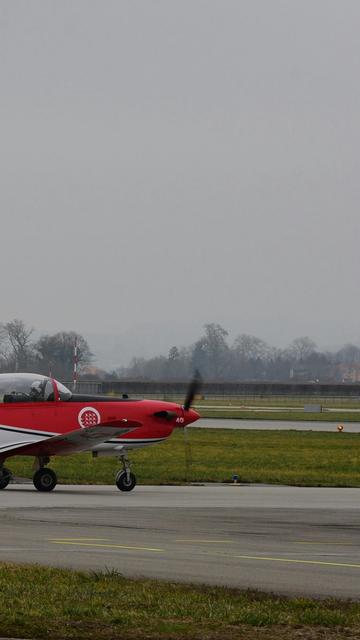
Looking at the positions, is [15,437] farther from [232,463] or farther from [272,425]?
[272,425]

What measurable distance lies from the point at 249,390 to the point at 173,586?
141 m

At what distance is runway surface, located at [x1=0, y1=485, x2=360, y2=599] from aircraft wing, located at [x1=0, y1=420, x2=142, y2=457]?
35.1 inches

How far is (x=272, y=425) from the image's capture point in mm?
70625

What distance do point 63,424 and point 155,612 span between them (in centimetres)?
1639

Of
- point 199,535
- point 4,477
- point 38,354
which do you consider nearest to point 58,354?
point 38,354

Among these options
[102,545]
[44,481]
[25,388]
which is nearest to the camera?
[102,545]

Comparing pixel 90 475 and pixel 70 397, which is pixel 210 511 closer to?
pixel 70 397

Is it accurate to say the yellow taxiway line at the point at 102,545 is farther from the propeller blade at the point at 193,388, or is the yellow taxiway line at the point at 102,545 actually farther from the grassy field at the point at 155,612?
the propeller blade at the point at 193,388

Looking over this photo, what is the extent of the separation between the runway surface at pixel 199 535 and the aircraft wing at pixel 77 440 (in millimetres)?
892

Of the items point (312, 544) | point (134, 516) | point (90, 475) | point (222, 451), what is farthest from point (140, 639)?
point (222, 451)

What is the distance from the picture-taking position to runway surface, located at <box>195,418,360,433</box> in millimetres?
65688

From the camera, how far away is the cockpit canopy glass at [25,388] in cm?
2814

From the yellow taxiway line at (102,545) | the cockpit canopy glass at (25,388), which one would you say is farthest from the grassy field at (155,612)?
the cockpit canopy glass at (25,388)

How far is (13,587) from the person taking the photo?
1341 centimetres
